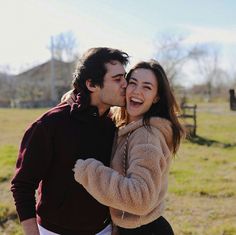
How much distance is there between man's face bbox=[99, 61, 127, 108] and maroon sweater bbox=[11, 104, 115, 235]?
0.30ft

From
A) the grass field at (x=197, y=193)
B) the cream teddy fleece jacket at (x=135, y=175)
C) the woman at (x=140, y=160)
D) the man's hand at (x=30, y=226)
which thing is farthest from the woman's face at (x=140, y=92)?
the grass field at (x=197, y=193)

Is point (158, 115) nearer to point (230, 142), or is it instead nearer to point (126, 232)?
point (126, 232)

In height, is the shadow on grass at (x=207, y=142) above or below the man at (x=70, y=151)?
below

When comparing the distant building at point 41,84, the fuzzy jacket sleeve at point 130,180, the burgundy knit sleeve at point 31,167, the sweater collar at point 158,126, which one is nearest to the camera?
the fuzzy jacket sleeve at point 130,180

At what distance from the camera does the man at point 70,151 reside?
2312 mm

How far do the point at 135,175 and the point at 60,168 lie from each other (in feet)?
1.41

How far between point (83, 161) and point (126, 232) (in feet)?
1.67

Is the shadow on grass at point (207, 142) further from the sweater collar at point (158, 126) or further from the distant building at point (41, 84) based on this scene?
the distant building at point (41, 84)

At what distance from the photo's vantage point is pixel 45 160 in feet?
7.61

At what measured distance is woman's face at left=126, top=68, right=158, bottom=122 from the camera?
8.17 feet

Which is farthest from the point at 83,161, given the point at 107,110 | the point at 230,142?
the point at 230,142

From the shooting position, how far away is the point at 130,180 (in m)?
2.13

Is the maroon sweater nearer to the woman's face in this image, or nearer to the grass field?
the woman's face

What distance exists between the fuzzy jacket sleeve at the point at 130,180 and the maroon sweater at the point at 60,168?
0.14 m
